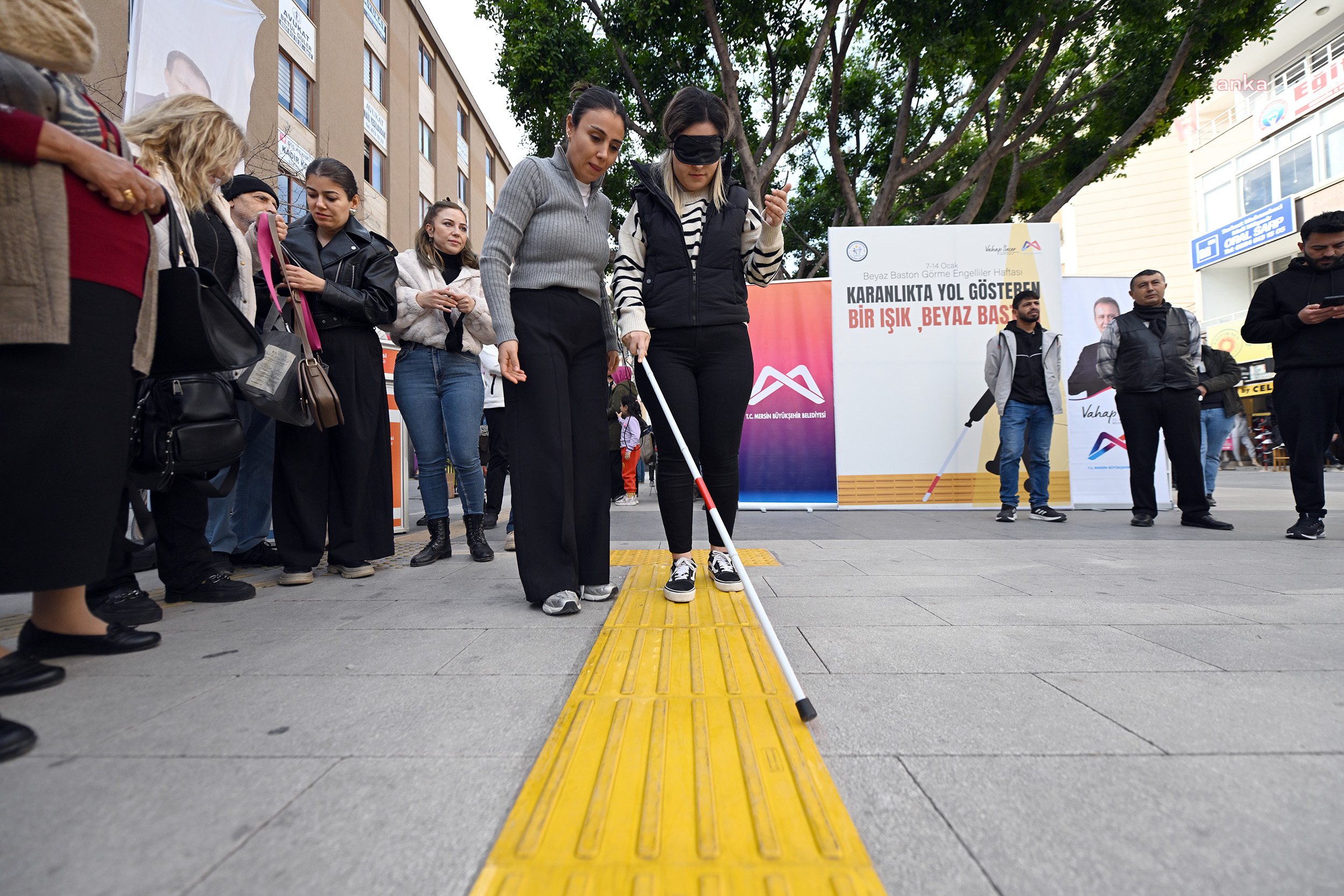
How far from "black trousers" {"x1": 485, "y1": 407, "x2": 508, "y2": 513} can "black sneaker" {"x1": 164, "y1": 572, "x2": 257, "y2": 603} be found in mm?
2569

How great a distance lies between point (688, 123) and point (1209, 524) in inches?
191

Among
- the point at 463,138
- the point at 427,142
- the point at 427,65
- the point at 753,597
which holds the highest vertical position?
the point at 427,65

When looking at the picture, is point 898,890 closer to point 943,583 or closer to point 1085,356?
point 943,583

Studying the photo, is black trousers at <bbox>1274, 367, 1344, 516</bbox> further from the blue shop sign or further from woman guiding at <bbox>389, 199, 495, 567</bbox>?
the blue shop sign

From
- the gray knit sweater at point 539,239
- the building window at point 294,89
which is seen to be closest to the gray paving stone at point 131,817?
the gray knit sweater at point 539,239

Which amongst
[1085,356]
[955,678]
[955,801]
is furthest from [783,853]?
[1085,356]

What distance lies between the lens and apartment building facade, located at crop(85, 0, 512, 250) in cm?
1313

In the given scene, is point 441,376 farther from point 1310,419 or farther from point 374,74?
point 374,74

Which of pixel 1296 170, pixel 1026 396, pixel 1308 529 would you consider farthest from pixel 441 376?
pixel 1296 170

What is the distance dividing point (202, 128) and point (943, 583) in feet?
10.9

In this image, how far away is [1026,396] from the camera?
19.3ft

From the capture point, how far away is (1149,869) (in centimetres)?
89

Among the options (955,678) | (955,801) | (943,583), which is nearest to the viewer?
(955,801)

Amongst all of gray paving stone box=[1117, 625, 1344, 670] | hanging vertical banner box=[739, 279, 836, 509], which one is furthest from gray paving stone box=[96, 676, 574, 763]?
hanging vertical banner box=[739, 279, 836, 509]
